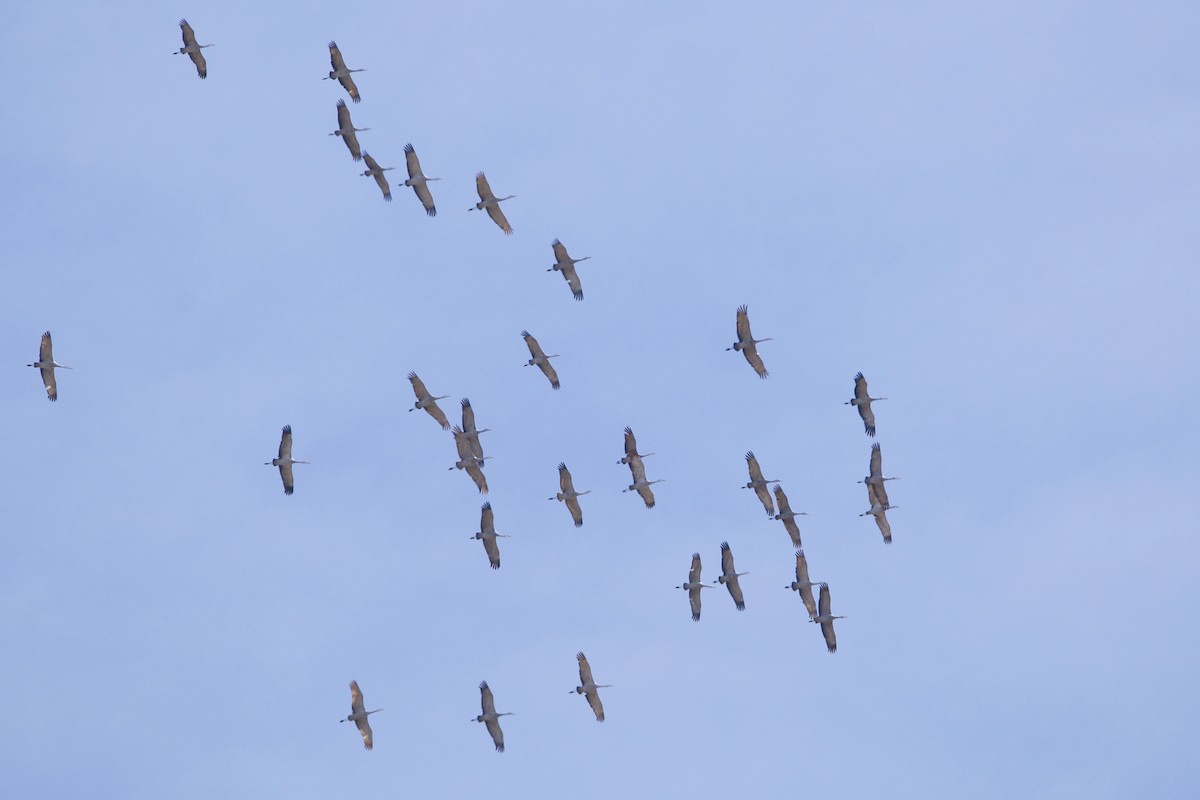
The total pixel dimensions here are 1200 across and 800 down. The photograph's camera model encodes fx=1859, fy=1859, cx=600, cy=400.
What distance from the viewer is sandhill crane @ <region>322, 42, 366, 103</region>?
64.1 m

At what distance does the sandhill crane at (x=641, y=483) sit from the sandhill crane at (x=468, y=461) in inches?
211

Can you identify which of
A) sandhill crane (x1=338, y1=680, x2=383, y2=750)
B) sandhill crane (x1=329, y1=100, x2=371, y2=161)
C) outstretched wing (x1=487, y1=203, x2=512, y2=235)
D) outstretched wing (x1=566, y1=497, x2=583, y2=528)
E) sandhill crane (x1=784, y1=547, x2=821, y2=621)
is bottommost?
sandhill crane (x1=338, y1=680, x2=383, y2=750)

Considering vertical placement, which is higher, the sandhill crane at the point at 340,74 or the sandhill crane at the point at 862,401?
the sandhill crane at the point at 340,74

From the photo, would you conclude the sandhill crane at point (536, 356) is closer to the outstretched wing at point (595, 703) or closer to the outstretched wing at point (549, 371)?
the outstretched wing at point (549, 371)

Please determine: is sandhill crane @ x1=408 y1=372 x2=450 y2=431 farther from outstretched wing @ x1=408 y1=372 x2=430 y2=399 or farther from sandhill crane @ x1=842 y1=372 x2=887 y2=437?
sandhill crane @ x1=842 y1=372 x2=887 y2=437

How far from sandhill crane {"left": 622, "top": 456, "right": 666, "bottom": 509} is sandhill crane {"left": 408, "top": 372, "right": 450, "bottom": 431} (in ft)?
22.4

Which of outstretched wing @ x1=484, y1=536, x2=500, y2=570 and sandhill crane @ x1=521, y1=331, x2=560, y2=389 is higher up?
sandhill crane @ x1=521, y1=331, x2=560, y2=389

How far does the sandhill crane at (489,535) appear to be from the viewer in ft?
213

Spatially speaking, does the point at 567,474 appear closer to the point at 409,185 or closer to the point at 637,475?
the point at 637,475

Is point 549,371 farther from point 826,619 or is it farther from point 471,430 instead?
point 826,619

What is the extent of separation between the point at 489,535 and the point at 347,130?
15093 mm

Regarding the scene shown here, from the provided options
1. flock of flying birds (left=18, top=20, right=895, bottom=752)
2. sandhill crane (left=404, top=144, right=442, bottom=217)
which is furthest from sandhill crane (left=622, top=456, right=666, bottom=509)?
sandhill crane (left=404, top=144, right=442, bottom=217)

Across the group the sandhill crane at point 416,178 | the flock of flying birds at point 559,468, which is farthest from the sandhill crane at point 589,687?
the sandhill crane at point 416,178

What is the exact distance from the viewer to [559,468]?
67312mm
